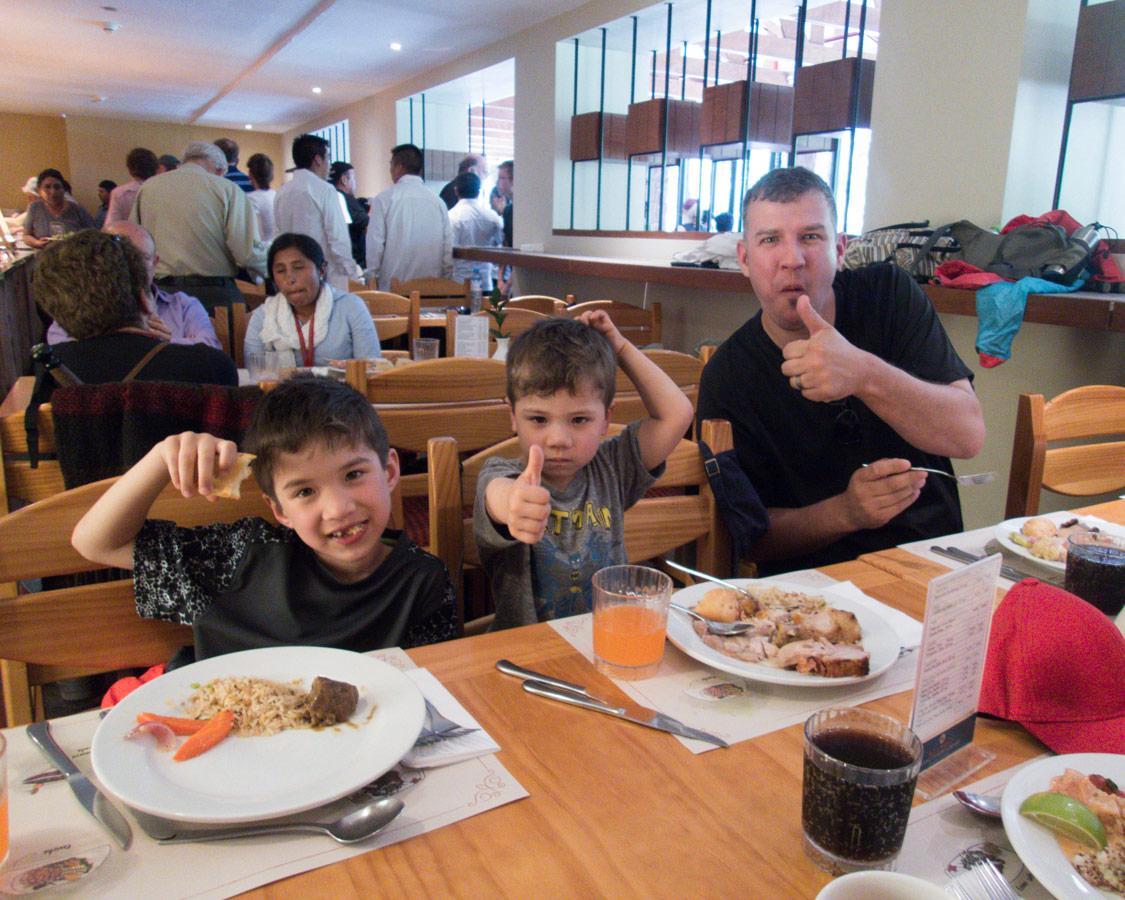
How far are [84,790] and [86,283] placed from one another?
188 centimetres

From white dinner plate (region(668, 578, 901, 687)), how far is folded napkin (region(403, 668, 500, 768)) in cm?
27

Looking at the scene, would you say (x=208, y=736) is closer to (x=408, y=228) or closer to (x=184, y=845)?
(x=184, y=845)

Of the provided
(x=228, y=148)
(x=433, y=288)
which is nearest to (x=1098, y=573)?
(x=433, y=288)

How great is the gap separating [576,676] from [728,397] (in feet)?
3.45

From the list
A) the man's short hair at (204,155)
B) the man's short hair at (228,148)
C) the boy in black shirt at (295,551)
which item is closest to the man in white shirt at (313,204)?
the man's short hair at (204,155)

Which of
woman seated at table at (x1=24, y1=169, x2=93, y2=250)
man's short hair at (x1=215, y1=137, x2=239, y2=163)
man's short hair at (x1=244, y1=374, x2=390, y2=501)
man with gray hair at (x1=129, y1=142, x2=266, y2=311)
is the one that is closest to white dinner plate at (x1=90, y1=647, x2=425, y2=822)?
man's short hair at (x1=244, y1=374, x2=390, y2=501)

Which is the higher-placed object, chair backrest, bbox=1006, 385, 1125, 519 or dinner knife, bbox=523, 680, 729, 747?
chair backrest, bbox=1006, 385, 1125, 519

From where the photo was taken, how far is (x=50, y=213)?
8492 mm

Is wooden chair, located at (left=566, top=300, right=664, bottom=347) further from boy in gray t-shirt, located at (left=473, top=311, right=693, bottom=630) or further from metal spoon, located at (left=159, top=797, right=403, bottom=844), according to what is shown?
metal spoon, located at (left=159, top=797, right=403, bottom=844)

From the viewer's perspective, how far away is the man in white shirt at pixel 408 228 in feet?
18.9

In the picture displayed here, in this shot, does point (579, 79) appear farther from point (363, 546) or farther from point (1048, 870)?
point (1048, 870)

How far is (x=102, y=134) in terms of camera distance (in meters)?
15.0

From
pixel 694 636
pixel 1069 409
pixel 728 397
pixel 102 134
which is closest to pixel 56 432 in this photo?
pixel 694 636

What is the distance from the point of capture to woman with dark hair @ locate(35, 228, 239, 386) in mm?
2129
